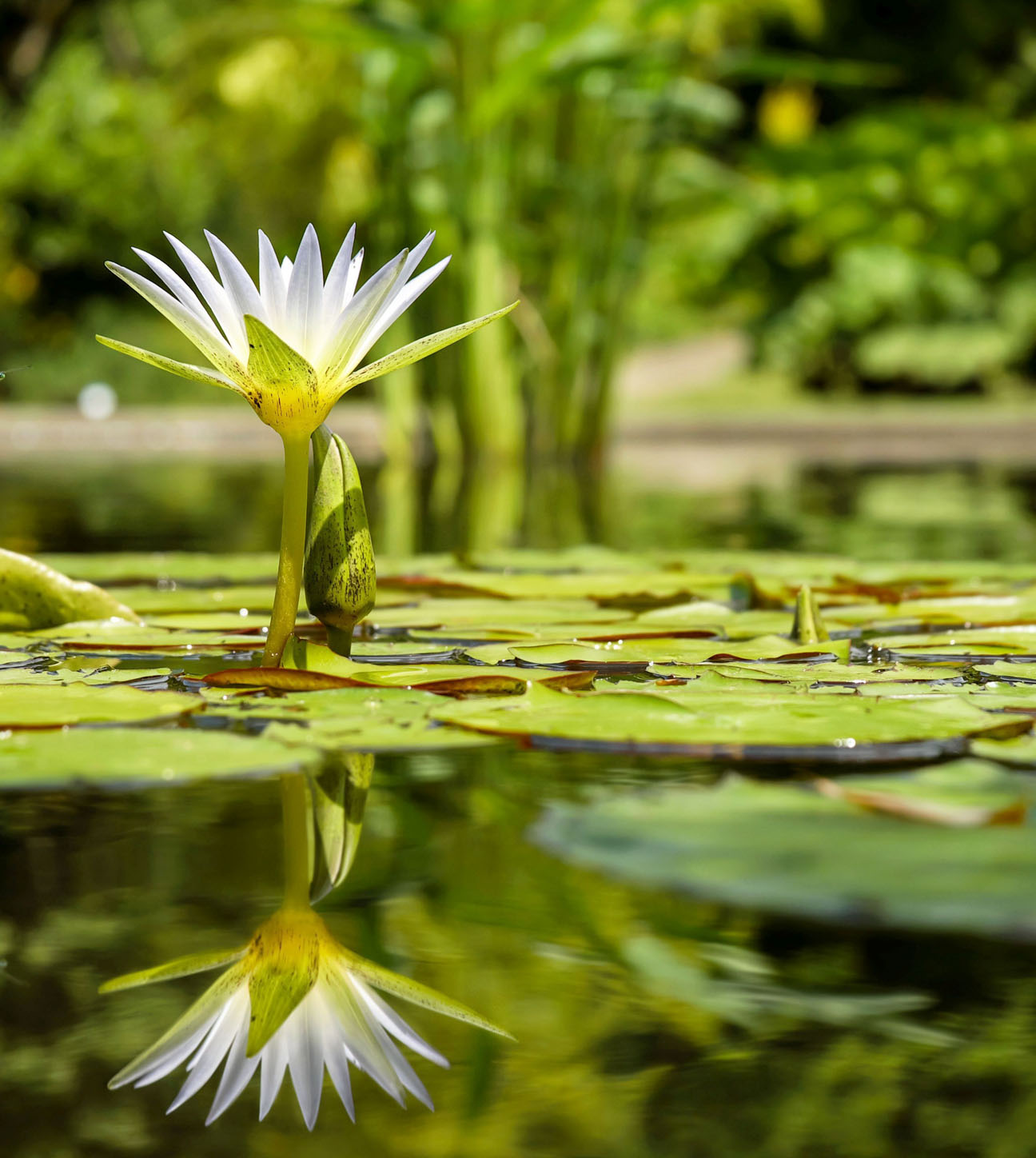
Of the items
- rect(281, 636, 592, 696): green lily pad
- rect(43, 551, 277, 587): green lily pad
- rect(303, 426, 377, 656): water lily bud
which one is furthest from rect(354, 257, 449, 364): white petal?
rect(43, 551, 277, 587): green lily pad

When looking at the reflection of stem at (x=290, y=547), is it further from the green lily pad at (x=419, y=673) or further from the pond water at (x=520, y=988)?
the pond water at (x=520, y=988)

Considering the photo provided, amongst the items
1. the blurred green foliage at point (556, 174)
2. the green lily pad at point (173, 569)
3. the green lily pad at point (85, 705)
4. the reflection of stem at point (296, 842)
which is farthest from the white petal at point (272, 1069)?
the blurred green foliage at point (556, 174)

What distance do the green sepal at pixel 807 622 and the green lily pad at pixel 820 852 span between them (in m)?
0.47

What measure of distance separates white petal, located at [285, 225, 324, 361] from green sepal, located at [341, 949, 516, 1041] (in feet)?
1.85

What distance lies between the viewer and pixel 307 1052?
477 mm

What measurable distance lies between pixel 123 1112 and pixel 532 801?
1.27 feet

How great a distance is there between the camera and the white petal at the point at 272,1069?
17.7 inches

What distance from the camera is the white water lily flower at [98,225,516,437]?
1.02 m

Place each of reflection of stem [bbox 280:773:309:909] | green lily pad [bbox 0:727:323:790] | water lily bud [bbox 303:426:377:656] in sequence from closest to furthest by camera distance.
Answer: reflection of stem [bbox 280:773:309:909] < green lily pad [bbox 0:727:323:790] < water lily bud [bbox 303:426:377:656]

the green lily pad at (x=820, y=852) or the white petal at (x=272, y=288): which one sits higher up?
the white petal at (x=272, y=288)

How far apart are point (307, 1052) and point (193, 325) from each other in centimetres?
65

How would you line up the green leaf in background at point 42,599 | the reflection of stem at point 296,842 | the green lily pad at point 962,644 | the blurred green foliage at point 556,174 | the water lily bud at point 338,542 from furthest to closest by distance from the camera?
the blurred green foliage at point 556,174, the green leaf in background at point 42,599, the green lily pad at point 962,644, the water lily bud at point 338,542, the reflection of stem at point 296,842

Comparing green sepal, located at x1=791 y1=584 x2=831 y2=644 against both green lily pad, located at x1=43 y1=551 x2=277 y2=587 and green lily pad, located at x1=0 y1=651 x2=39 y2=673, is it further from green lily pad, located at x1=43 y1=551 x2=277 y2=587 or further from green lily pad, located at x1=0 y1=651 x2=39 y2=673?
green lily pad, located at x1=43 y1=551 x2=277 y2=587

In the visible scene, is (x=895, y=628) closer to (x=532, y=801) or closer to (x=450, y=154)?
(x=532, y=801)
